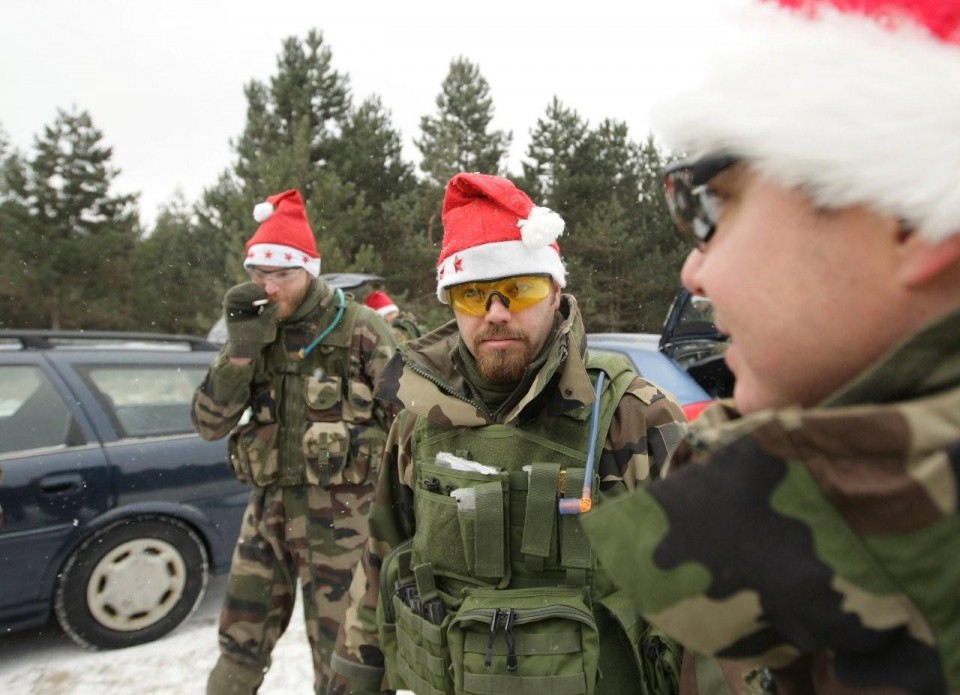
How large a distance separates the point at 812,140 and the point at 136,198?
35.5m

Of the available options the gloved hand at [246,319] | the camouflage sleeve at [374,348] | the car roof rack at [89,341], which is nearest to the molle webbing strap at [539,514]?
the camouflage sleeve at [374,348]

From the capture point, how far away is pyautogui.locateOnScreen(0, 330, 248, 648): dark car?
368cm

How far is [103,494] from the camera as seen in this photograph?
390 centimetres

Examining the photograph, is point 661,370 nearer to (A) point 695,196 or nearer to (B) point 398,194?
(A) point 695,196

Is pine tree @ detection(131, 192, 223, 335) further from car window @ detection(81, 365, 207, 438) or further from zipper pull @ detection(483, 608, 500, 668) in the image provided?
zipper pull @ detection(483, 608, 500, 668)

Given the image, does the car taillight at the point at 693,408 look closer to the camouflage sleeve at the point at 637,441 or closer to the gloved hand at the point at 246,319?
the camouflage sleeve at the point at 637,441

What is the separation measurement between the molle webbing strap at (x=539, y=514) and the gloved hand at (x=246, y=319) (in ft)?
6.79

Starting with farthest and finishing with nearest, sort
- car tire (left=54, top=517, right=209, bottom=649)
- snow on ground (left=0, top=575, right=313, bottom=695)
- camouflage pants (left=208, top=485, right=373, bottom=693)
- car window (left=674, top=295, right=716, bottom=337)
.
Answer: car window (left=674, top=295, right=716, bottom=337)
car tire (left=54, top=517, right=209, bottom=649)
snow on ground (left=0, top=575, right=313, bottom=695)
camouflage pants (left=208, top=485, right=373, bottom=693)

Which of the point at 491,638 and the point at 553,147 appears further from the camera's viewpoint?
the point at 553,147

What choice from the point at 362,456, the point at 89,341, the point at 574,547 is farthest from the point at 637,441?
the point at 89,341

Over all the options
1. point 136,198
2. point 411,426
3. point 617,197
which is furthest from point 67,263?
point 411,426

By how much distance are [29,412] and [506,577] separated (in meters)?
3.29

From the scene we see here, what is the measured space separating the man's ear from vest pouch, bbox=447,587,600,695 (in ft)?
3.87

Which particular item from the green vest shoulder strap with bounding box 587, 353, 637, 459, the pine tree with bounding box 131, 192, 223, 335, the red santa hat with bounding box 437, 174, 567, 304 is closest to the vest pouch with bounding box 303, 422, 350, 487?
the red santa hat with bounding box 437, 174, 567, 304
